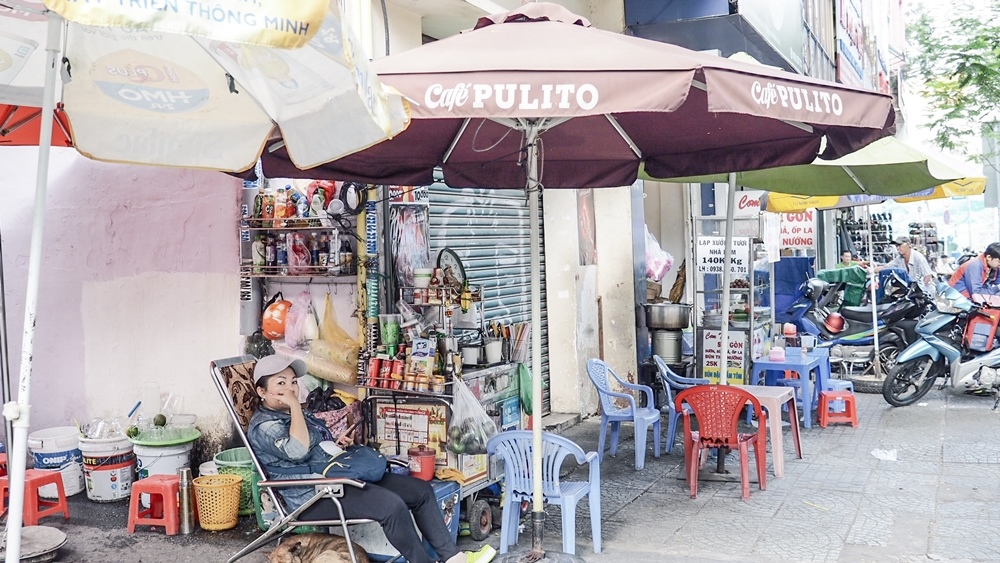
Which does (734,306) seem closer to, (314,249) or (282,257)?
(314,249)

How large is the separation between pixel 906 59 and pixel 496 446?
96.9 ft

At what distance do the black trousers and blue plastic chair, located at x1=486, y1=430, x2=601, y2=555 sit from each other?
1.56 feet

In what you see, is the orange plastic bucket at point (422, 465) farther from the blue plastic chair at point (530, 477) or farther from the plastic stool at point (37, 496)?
the plastic stool at point (37, 496)

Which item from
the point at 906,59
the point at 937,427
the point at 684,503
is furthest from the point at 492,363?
the point at 906,59

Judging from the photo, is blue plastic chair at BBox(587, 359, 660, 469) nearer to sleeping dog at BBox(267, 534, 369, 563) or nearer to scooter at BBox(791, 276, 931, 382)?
sleeping dog at BBox(267, 534, 369, 563)

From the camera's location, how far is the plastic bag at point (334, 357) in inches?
235

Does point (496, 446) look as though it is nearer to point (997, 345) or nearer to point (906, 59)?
point (997, 345)

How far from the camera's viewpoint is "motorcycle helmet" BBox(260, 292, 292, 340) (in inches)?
245

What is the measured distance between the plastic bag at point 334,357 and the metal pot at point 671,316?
4516mm

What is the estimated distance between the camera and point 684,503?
6.26 meters

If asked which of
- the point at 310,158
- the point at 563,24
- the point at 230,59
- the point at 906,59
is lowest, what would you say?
the point at 310,158

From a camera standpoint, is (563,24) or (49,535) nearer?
(563,24)

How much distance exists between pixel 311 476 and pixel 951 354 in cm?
759

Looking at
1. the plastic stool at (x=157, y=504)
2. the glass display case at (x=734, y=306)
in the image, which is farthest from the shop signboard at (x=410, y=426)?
the glass display case at (x=734, y=306)
